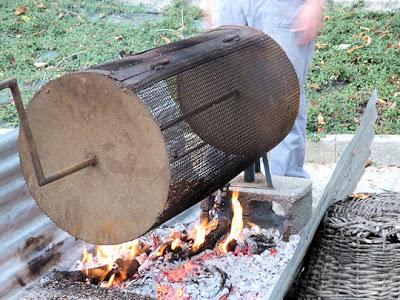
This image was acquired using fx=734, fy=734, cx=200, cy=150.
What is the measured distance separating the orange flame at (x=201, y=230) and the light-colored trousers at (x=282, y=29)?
3.57ft

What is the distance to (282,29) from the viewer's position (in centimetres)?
457

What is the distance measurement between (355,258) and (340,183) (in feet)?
1.78

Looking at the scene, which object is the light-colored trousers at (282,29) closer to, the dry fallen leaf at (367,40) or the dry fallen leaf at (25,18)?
the dry fallen leaf at (367,40)

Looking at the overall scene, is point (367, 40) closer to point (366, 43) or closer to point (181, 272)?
point (366, 43)

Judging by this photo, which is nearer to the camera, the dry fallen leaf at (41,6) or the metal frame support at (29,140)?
the metal frame support at (29,140)

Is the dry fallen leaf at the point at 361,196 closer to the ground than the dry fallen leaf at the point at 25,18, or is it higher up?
closer to the ground

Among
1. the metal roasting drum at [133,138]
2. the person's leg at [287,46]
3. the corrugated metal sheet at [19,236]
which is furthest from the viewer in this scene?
the person's leg at [287,46]

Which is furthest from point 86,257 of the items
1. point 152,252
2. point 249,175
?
point 249,175

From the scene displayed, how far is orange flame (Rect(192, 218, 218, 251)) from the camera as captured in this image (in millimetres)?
3779

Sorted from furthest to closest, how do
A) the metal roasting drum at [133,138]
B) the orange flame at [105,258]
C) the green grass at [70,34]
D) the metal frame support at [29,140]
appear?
the green grass at [70,34]
the orange flame at [105,258]
the metal roasting drum at [133,138]
the metal frame support at [29,140]

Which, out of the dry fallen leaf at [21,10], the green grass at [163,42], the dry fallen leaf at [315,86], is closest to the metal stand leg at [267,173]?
the green grass at [163,42]

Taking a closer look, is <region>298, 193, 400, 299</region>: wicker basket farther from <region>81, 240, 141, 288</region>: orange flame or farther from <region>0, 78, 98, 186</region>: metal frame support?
<region>0, 78, 98, 186</region>: metal frame support

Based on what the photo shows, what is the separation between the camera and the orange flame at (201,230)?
3779 mm

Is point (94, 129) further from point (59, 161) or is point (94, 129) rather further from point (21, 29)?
point (21, 29)
